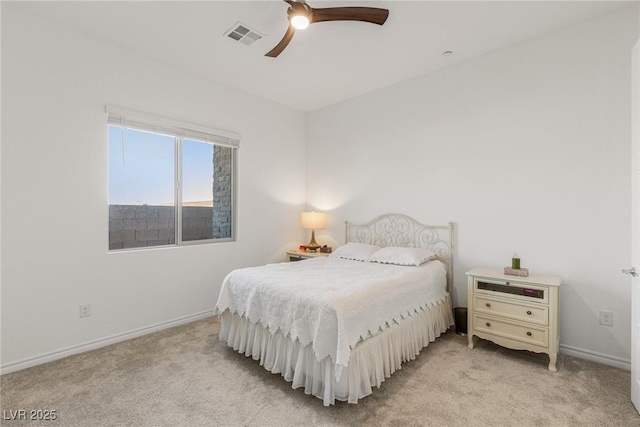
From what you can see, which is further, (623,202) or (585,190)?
(585,190)

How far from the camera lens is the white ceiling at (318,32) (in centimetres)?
242

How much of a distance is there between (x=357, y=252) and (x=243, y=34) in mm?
2505

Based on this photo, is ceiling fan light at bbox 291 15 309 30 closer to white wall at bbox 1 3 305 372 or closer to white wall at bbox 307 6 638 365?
white wall at bbox 1 3 305 372

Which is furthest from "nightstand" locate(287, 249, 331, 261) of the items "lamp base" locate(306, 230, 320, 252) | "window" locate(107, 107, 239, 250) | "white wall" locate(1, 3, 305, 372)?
"white wall" locate(1, 3, 305, 372)

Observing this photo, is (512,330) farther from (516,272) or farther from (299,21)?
(299,21)

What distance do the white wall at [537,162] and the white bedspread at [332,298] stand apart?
33.3 inches

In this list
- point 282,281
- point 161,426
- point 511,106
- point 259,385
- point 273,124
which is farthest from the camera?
point 273,124

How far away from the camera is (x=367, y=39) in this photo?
2.84 meters

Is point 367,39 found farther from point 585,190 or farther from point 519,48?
point 585,190

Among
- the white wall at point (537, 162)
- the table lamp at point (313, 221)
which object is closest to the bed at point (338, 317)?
the white wall at point (537, 162)

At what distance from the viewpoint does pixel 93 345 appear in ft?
9.12

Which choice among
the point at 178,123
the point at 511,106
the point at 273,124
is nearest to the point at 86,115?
the point at 178,123

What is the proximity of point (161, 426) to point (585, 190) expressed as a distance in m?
3.57

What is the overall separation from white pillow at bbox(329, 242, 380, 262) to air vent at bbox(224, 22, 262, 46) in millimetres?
2415
